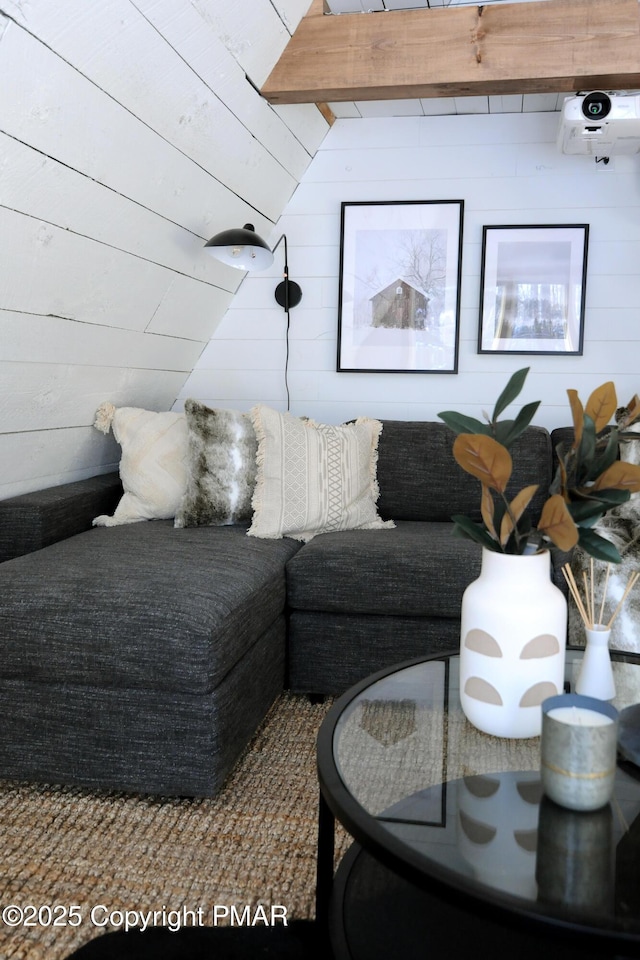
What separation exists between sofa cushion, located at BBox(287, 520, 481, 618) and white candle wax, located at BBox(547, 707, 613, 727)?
4.00 feet

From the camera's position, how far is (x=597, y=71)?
8.09ft

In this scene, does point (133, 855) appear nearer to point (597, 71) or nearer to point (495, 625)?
point (495, 625)

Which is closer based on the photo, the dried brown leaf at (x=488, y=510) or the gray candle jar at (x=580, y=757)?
the gray candle jar at (x=580, y=757)

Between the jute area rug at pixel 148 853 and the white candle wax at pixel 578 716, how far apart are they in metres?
0.72

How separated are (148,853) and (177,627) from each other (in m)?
0.45

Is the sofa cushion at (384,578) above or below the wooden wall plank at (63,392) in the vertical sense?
below

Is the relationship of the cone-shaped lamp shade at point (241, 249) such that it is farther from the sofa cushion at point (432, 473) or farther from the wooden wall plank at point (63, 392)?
the sofa cushion at point (432, 473)

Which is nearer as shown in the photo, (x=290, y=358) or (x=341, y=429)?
(x=341, y=429)


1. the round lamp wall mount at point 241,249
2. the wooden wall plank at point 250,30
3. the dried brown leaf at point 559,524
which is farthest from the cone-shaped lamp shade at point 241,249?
the dried brown leaf at point 559,524

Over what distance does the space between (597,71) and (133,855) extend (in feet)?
8.05

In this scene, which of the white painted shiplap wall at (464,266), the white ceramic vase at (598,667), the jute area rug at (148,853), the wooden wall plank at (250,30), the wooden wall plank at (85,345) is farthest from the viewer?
the white painted shiplap wall at (464,266)

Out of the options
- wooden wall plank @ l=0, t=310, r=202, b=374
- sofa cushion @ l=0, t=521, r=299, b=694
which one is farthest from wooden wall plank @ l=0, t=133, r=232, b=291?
sofa cushion @ l=0, t=521, r=299, b=694

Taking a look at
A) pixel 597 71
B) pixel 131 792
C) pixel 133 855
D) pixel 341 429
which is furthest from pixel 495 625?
pixel 597 71

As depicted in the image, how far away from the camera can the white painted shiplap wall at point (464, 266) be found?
3184mm
